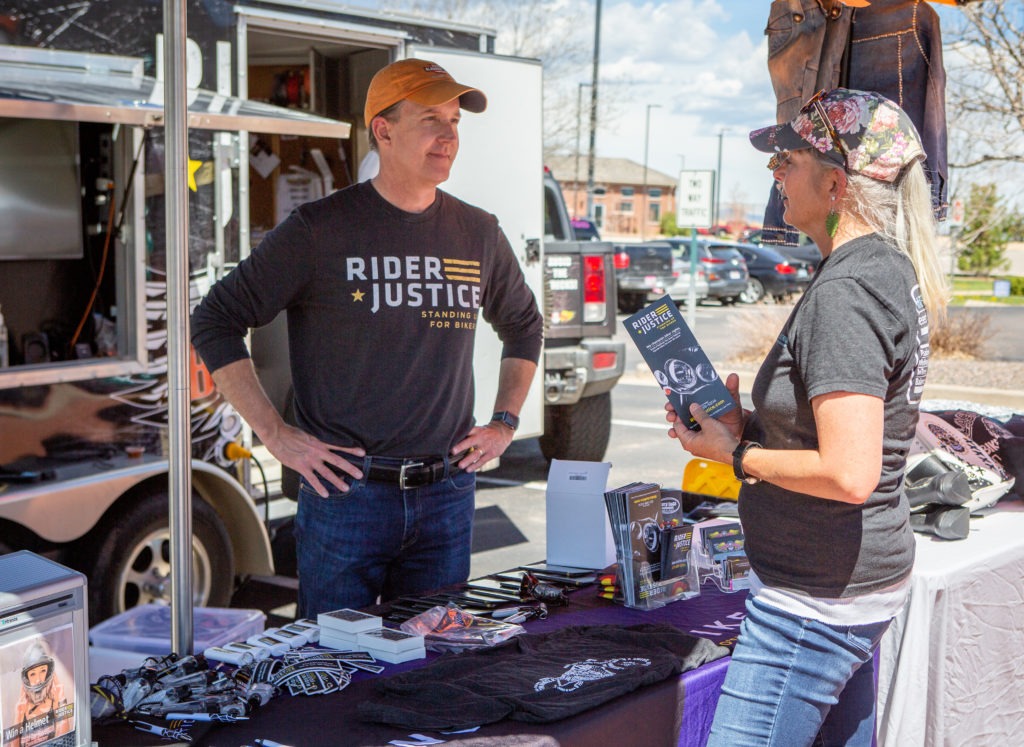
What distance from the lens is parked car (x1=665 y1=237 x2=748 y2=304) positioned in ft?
80.0

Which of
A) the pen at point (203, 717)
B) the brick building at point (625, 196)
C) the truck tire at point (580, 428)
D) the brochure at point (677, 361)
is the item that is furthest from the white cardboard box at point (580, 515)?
the brick building at point (625, 196)

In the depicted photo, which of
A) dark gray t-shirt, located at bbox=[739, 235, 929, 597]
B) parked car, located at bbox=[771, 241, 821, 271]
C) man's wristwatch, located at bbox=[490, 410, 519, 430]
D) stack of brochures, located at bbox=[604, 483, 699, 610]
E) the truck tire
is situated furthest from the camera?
parked car, located at bbox=[771, 241, 821, 271]

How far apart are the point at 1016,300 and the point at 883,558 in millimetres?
26966

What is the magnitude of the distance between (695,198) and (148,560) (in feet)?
33.5

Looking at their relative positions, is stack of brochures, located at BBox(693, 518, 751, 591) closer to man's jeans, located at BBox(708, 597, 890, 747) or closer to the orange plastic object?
the orange plastic object

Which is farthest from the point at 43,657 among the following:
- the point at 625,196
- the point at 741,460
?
the point at 625,196

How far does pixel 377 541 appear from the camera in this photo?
2.70 metres

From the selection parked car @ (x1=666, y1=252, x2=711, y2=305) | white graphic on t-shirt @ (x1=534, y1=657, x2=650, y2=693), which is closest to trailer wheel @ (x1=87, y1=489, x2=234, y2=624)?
white graphic on t-shirt @ (x1=534, y1=657, x2=650, y2=693)

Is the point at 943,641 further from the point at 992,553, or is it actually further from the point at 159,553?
the point at 159,553

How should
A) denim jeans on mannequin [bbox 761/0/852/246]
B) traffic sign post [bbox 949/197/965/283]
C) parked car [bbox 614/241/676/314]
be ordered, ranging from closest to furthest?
denim jeans on mannequin [bbox 761/0/852/246] → traffic sign post [bbox 949/197/965/283] → parked car [bbox 614/241/676/314]

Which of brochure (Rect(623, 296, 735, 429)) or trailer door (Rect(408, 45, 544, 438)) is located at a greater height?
trailer door (Rect(408, 45, 544, 438))

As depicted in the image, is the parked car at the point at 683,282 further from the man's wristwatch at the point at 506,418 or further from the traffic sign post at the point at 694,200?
the man's wristwatch at the point at 506,418

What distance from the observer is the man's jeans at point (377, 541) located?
2.68 m

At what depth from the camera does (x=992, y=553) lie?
115 inches
